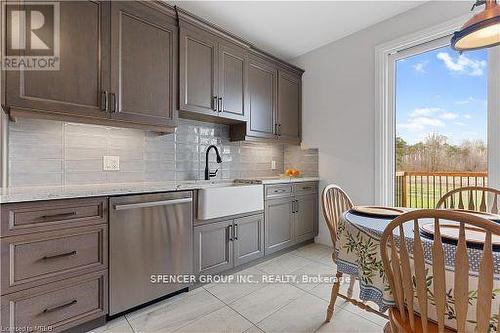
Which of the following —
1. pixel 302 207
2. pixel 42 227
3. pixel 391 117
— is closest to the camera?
pixel 42 227

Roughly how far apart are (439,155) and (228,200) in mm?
2098

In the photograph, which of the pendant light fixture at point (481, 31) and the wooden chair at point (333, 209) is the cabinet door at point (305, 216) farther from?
the pendant light fixture at point (481, 31)

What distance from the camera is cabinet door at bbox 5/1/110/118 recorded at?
5.14ft

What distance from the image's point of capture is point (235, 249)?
7.91ft

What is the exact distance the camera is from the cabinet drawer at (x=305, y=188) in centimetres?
308

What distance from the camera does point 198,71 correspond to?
2.40 m

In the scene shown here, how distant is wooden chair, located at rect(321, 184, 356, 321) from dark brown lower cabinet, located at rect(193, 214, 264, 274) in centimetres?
90

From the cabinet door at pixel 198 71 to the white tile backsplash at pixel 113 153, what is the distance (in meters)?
0.39

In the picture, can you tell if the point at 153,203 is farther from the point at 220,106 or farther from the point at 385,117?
the point at 385,117

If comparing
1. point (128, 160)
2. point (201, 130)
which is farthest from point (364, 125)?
point (128, 160)

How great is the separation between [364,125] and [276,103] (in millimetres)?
1078

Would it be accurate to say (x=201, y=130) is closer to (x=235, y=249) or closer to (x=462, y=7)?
(x=235, y=249)

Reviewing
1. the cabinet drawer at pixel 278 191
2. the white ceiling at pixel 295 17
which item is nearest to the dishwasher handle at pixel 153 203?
the cabinet drawer at pixel 278 191

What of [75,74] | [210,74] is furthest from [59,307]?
[210,74]
